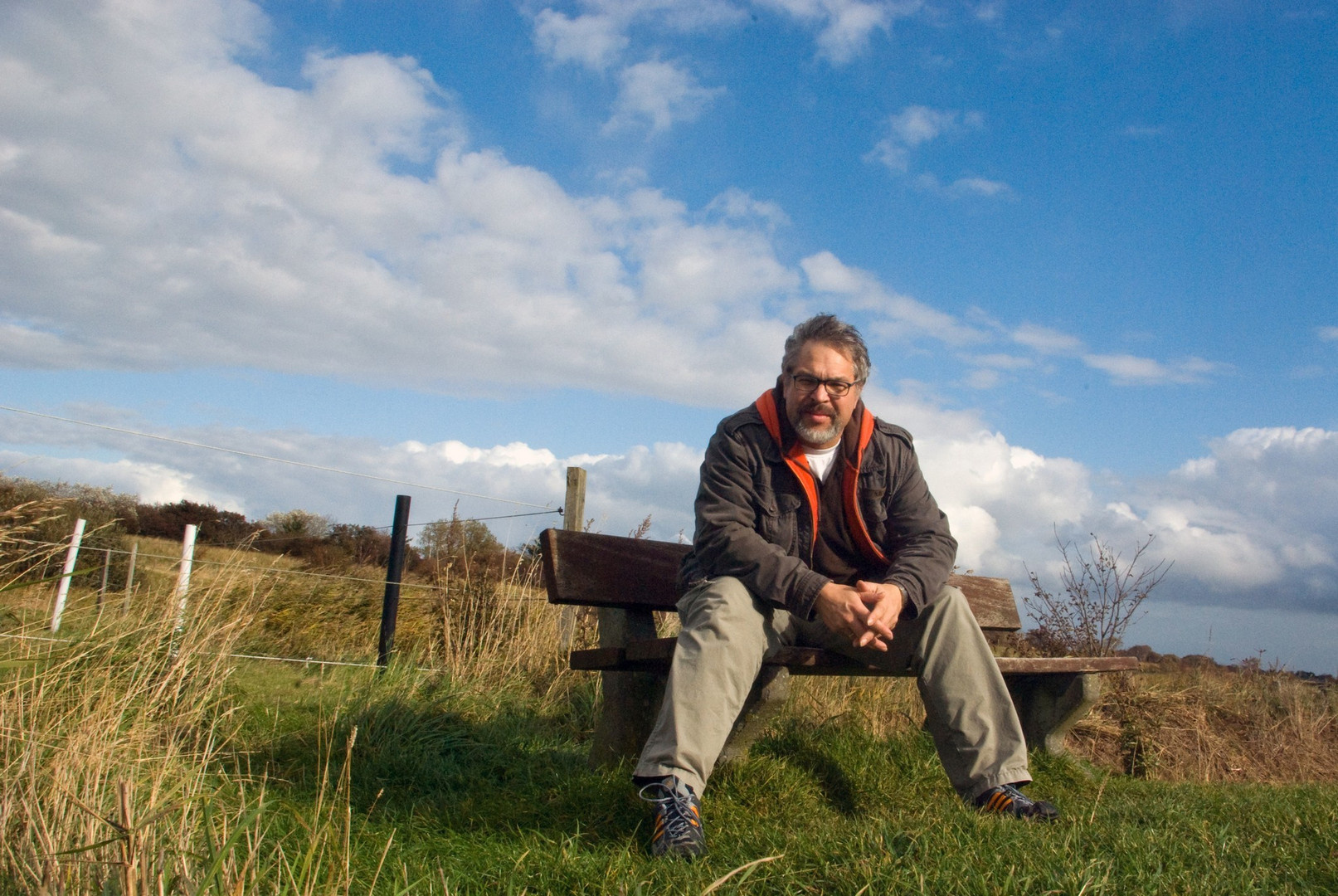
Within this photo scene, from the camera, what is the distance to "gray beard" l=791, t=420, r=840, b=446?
3.35 metres

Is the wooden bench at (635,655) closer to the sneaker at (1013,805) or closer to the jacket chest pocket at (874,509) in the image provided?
the jacket chest pocket at (874,509)

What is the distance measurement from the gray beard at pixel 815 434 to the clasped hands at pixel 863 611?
531 mm

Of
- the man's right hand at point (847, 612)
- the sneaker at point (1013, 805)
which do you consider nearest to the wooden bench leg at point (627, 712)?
the man's right hand at point (847, 612)

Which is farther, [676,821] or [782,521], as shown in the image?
[782,521]

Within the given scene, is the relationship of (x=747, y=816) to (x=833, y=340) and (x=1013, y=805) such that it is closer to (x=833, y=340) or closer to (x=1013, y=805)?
(x=1013, y=805)

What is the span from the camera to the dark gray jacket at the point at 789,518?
3062 mm

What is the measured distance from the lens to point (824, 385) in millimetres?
Answer: 3330

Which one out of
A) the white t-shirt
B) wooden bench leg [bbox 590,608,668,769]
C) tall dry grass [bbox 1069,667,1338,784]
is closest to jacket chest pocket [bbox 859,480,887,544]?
the white t-shirt

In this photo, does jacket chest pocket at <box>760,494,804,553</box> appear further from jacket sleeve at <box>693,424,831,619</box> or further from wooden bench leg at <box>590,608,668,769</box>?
wooden bench leg at <box>590,608,668,769</box>

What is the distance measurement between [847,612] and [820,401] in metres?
0.74

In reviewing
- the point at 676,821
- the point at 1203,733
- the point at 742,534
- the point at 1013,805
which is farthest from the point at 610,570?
the point at 1203,733

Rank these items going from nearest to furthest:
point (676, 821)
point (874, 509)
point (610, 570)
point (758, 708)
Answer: point (676, 821) → point (758, 708) → point (874, 509) → point (610, 570)

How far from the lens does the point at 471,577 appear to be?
6.49 metres

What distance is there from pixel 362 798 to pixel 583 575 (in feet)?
3.45
